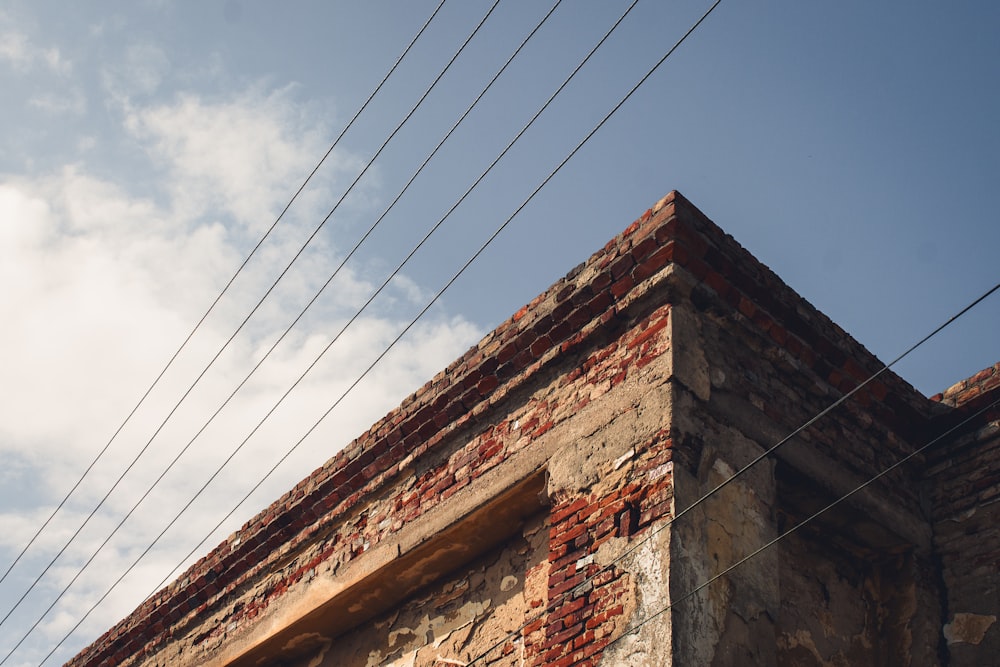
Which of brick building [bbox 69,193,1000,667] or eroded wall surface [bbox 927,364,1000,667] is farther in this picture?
eroded wall surface [bbox 927,364,1000,667]

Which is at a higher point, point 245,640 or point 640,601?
point 245,640

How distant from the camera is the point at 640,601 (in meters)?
4.39

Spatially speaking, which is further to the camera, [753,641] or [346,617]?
[346,617]

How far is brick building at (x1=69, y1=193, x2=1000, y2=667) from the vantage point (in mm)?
4641

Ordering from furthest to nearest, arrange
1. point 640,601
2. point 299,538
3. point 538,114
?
point 299,538, point 538,114, point 640,601

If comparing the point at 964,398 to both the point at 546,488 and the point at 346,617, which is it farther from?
the point at 346,617

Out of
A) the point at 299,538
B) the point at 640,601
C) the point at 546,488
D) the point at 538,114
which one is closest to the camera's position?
the point at 640,601

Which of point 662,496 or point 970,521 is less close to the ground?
point 970,521

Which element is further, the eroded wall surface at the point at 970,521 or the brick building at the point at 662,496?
the eroded wall surface at the point at 970,521

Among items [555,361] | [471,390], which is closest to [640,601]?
[555,361]

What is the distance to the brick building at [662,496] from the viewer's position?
15.2ft

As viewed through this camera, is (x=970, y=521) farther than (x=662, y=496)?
Yes

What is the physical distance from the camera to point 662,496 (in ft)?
15.1

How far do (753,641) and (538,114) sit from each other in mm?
2610
